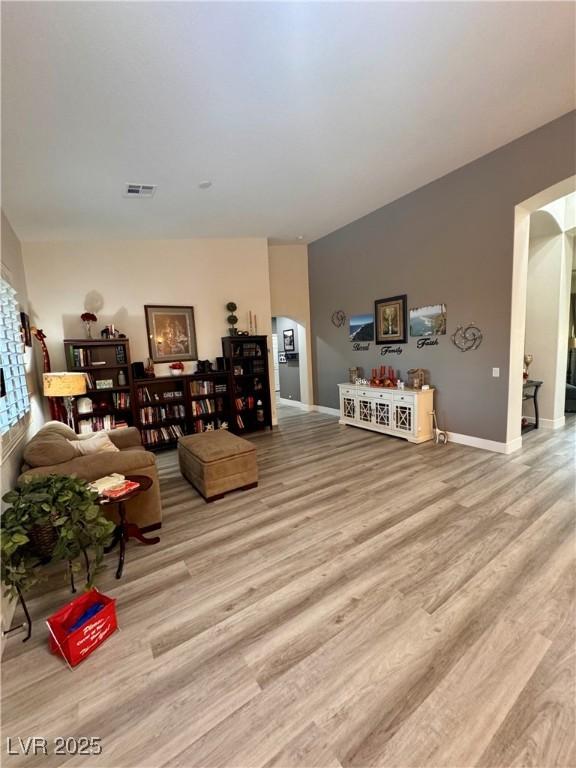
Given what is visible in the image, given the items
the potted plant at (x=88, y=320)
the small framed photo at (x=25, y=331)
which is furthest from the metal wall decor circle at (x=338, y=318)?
the small framed photo at (x=25, y=331)

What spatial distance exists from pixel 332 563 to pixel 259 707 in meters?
0.98

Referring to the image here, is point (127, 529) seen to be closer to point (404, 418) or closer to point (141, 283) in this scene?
point (404, 418)

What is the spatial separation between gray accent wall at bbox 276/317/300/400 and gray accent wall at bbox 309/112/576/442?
2165 mm

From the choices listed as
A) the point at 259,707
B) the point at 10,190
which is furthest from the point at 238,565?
the point at 10,190

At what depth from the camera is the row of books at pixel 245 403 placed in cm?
584

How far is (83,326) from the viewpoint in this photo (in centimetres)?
489

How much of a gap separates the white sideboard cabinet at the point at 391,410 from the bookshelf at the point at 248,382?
1.48m

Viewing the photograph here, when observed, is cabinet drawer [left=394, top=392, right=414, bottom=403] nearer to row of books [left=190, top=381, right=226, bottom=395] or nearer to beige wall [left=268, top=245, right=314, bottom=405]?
beige wall [left=268, top=245, right=314, bottom=405]

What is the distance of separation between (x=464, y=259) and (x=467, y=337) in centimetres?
103

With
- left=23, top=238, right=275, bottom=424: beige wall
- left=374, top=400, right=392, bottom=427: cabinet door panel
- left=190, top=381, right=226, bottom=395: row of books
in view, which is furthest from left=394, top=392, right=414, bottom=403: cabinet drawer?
left=190, top=381, right=226, bottom=395: row of books

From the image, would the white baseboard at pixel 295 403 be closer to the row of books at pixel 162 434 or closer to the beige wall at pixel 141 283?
the beige wall at pixel 141 283

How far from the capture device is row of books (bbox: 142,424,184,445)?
510 centimetres

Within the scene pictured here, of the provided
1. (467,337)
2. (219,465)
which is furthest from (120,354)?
(467,337)

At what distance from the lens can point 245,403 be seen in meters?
5.95
